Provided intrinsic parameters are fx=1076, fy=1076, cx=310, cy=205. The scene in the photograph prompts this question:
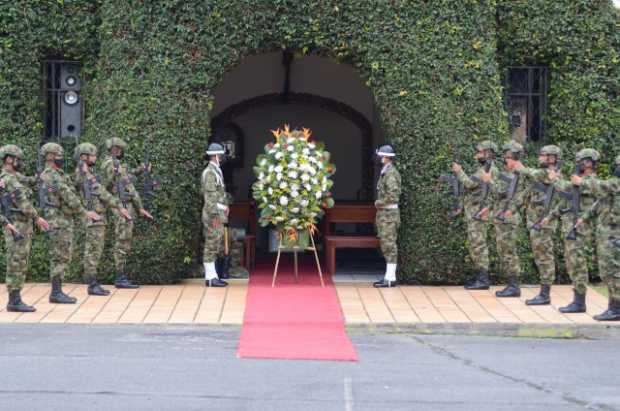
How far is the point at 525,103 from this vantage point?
54.7ft

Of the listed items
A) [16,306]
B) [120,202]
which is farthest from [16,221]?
[120,202]

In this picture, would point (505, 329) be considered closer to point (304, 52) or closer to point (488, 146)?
point (488, 146)

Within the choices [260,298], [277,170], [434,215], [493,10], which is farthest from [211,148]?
[493,10]

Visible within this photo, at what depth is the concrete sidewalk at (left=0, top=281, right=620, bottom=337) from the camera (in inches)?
475

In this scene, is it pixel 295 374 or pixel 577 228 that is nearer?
pixel 295 374

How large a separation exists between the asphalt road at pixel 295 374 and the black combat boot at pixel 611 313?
73 centimetres

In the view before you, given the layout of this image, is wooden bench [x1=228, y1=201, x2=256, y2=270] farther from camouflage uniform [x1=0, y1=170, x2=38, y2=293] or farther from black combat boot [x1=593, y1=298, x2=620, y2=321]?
black combat boot [x1=593, y1=298, x2=620, y2=321]

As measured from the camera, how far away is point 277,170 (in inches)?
583

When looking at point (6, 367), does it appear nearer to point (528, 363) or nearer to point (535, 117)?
point (528, 363)

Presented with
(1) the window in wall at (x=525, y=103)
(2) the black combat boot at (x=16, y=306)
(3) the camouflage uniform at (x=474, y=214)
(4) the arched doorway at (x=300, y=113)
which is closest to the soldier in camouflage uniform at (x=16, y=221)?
(2) the black combat boot at (x=16, y=306)

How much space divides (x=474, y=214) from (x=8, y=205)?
6170mm

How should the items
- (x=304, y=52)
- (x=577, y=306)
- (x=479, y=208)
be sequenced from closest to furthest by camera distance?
(x=577, y=306) < (x=479, y=208) < (x=304, y=52)

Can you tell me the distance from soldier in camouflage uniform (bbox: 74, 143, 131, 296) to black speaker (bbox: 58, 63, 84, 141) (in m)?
2.17

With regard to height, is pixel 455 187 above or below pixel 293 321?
above
